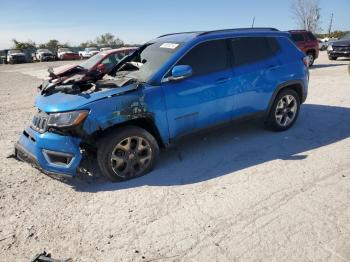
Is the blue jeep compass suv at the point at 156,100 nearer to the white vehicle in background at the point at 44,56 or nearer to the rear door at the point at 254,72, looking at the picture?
the rear door at the point at 254,72

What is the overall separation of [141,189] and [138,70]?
1.82 meters

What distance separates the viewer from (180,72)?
4.19 metres

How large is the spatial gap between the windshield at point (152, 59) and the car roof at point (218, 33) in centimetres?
21

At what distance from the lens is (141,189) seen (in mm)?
3986

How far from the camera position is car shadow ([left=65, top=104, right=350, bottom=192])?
4.23 m

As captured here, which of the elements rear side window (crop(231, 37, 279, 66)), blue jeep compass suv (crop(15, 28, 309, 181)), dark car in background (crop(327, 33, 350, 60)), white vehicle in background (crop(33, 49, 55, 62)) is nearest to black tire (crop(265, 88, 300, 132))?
blue jeep compass suv (crop(15, 28, 309, 181))

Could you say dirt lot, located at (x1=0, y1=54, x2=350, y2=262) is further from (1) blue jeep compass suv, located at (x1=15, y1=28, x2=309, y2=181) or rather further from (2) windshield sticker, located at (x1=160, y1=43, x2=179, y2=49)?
(2) windshield sticker, located at (x1=160, y1=43, x2=179, y2=49)

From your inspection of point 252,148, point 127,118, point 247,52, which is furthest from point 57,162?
point 247,52

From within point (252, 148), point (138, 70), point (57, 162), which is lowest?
point (252, 148)

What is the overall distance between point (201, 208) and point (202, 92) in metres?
1.76

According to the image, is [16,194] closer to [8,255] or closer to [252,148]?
[8,255]

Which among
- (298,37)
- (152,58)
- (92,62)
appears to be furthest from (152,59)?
(298,37)

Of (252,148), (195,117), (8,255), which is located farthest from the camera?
(252,148)

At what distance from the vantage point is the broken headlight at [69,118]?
3.76 m
